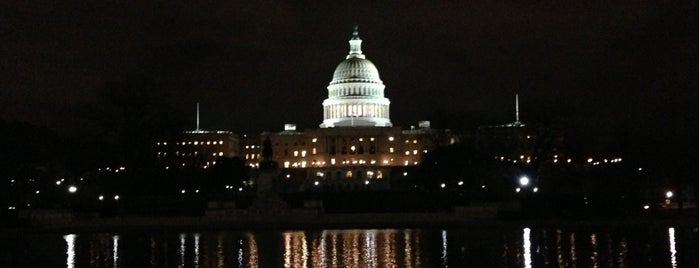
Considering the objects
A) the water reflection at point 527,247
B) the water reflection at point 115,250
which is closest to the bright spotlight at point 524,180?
the water reflection at point 527,247

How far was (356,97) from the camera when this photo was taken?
153000mm

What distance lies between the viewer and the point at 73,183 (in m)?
86.4

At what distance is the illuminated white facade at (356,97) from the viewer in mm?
153500

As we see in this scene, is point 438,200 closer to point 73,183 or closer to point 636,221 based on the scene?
point 636,221

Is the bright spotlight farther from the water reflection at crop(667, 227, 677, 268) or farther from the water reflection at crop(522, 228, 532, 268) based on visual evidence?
the water reflection at crop(667, 227, 677, 268)

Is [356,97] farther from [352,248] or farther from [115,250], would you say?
[352,248]

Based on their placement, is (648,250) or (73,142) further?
(73,142)

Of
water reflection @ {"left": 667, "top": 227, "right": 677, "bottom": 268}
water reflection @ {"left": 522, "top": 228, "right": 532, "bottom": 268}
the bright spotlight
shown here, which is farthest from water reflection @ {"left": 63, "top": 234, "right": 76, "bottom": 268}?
the bright spotlight

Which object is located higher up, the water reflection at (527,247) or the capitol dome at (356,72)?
the capitol dome at (356,72)

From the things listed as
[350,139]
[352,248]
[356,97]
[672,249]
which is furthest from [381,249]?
[356,97]

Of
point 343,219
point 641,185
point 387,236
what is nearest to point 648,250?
point 387,236

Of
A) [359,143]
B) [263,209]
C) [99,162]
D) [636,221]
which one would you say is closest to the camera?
[636,221]

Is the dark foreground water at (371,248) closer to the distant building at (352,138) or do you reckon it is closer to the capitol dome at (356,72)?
the distant building at (352,138)

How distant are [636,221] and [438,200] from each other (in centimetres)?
1635
